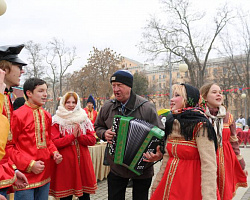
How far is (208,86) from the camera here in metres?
4.07

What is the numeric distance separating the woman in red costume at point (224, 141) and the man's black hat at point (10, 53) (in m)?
2.66

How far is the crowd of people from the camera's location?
244 cm

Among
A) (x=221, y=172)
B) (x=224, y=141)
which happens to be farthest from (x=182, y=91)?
(x=224, y=141)

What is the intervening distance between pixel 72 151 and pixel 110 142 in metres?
1.23

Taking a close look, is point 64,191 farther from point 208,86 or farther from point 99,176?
point 99,176

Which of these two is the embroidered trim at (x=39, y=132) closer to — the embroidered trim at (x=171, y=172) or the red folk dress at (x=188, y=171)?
the red folk dress at (x=188, y=171)

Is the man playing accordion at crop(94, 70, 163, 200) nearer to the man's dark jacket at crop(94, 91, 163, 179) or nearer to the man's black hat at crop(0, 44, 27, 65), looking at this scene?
the man's dark jacket at crop(94, 91, 163, 179)

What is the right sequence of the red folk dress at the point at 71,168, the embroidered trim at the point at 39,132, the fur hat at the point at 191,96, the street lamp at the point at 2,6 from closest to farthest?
1. the fur hat at the point at 191,96
2. the embroidered trim at the point at 39,132
3. the red folk dress at the point at 71,168
4. the street lamp at the point at 2,6

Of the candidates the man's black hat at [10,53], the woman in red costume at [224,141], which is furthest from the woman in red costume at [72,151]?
the woman in red costume at [224,141]

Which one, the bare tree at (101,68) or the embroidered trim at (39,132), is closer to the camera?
the embroidered trim at (39,132)

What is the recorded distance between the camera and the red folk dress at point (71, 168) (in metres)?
3.89

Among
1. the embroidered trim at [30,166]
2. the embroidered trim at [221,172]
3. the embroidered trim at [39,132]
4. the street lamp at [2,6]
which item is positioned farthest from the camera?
the street lamp at [2,6]

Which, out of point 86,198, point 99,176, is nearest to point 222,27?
point 99,176

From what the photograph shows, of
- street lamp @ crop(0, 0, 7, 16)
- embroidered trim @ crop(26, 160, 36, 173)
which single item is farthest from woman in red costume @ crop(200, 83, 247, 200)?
street lamp @ crop(0, 0, 7, 16)
